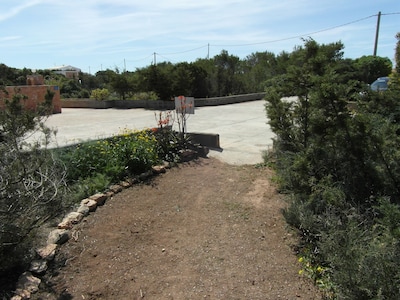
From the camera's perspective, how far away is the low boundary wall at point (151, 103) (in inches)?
712

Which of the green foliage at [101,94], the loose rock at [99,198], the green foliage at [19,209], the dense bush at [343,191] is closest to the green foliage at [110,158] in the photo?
the loose rock at [99,198]

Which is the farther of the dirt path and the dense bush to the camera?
the dirt path

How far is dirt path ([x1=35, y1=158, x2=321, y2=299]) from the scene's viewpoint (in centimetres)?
279

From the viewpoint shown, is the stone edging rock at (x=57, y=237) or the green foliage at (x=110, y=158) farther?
the green foliage at (x=110, y=158)

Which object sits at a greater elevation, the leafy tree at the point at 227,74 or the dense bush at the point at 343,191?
the leafy tree at the point at 227,74

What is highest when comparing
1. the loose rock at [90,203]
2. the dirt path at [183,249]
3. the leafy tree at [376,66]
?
the leafy tree at [376,66]

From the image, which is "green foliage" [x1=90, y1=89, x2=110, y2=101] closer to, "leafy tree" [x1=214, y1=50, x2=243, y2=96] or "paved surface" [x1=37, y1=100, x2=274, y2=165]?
"leafy tree" [x1=214, y1=50, x2=243, y2=96]

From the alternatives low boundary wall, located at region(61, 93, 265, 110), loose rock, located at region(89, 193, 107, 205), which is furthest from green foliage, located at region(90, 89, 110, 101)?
loose rock, located at region(89, 193, 107, 205)

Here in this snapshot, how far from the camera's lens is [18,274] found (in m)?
2.95

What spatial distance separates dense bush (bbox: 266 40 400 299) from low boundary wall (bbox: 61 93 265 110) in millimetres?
13823

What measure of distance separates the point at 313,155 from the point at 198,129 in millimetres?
6696

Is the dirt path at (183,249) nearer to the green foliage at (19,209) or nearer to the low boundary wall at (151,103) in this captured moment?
the green foliage at (19,209)

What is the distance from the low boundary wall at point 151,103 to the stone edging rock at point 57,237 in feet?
42.8

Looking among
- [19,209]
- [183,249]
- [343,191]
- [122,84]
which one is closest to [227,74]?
[122,84]
